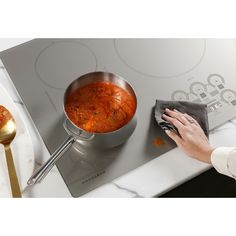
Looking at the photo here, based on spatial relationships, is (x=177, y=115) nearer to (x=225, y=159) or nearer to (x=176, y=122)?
(x=176, y=122)

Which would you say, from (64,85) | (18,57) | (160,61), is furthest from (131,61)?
(18,57)

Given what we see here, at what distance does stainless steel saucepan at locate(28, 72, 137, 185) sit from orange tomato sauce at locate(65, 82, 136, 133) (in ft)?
0.04

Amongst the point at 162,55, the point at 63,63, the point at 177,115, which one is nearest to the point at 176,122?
the point at 177,115

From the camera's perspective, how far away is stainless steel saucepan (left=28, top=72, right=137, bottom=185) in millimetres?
985

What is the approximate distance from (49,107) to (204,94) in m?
0.41

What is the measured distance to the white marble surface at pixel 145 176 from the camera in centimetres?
101

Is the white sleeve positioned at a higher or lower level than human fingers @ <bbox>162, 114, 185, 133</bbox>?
lower

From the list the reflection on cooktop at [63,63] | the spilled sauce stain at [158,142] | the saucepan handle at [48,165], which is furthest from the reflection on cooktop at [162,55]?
the saucepan handle at [48,165]

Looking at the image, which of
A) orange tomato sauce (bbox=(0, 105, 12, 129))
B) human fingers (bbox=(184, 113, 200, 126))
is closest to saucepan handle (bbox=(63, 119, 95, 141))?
orange tomato sauce (bbox=(0, 105, 12, 129))

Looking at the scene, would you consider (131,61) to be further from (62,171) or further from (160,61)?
(62,171)

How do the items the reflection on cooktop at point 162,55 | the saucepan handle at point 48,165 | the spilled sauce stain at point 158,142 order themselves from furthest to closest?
the reflection on cooktop at point 162,55, the spilled sauce stain at point 158,142, the saucepan handle at point 48,165

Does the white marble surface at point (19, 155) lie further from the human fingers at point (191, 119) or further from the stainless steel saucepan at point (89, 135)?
the human fingers at point (191, 119)

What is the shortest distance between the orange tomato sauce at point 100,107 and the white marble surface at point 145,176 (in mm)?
114

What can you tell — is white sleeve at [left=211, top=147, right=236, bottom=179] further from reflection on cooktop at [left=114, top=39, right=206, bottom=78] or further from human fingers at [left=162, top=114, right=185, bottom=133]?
reflection on cooktop at [left=114, top=39, right=206, bottom=78]
